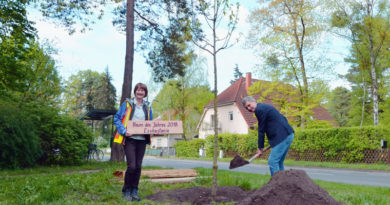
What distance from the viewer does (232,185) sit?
6.25 m

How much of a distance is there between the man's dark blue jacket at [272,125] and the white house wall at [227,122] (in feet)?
97.2

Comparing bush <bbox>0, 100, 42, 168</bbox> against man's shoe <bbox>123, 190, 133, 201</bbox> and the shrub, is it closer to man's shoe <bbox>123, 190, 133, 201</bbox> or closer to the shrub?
man's shoe <bbox>123, 190, 133, 201</bbox>

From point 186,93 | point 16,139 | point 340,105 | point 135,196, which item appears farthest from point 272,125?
point 340,105

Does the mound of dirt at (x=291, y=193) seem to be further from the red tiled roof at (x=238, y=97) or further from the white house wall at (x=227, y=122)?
the white house wall at (x=227, y=122)

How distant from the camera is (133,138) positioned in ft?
17.2

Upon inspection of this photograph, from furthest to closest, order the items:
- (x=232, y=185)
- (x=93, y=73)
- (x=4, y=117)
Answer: (x=93, y=73) → (x=4, y=117) → (x=232, y=185)

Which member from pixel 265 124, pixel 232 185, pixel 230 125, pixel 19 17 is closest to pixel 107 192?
pixel 232 185

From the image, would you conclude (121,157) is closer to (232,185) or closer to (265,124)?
(232,185)

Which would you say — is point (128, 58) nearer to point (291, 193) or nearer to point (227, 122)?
point (291, 193)

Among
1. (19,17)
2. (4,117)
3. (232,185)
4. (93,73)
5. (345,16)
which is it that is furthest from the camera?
(93,73)

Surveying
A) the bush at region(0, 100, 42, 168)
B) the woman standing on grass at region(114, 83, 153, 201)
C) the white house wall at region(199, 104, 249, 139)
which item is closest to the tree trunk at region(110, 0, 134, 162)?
the bush at region(0, 100, 42, 168)

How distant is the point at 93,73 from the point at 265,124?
6531 cm

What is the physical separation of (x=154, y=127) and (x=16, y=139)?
9.23m

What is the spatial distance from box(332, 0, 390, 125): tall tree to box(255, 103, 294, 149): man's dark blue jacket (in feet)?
67.6
